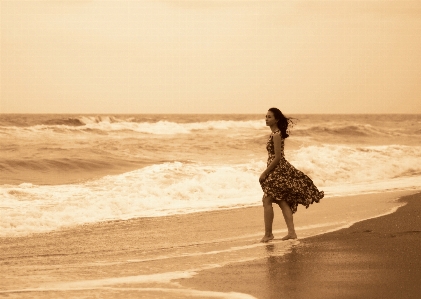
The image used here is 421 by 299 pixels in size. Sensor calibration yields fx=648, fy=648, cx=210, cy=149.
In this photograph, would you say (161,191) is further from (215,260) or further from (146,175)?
(215,260)

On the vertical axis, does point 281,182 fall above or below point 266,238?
above

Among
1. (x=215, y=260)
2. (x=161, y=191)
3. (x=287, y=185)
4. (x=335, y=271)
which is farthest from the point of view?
(x=161, y=191)

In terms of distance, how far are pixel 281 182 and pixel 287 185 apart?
79 millimetres

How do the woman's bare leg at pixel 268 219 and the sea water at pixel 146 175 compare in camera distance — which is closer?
the woman's bare leg at pixel 268 219

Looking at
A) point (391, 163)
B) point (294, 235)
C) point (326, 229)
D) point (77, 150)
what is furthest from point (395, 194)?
point (77, 150)

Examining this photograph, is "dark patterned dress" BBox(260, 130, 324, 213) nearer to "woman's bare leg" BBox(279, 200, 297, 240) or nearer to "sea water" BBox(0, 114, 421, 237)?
"woman's bare leg" BBox(279, 200, 297, 240)

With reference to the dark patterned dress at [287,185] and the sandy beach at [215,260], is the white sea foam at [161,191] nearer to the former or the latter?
the sandy beach at [215,260]

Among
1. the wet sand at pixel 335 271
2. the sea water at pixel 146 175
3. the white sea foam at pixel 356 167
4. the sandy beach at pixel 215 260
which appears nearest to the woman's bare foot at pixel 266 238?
the sandy beach at pixel 215 260

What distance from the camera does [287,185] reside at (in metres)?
7.70

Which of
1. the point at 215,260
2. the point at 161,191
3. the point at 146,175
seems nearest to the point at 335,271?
the point at 215,260

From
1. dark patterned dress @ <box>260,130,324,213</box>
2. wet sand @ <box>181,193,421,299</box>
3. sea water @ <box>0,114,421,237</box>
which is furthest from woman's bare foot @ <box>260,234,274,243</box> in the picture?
sea water @ <box>0,114,421,237</box>

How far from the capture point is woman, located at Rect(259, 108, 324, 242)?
7613 millimetres

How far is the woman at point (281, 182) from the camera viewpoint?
7613mm

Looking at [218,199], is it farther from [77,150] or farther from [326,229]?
[77,150]
